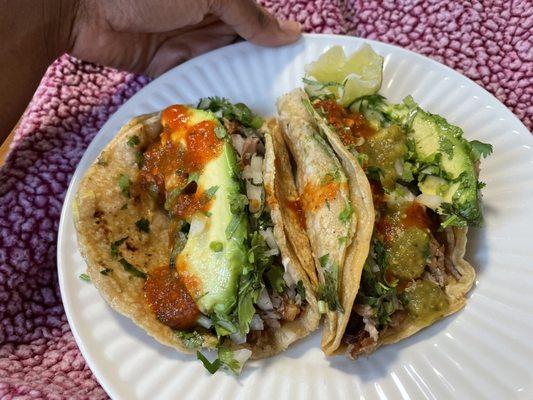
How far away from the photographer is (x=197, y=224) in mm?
2244

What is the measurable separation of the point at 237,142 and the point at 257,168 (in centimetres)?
20

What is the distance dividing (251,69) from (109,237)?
130 centimetres

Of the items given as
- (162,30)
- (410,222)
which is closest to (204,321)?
(410,222)

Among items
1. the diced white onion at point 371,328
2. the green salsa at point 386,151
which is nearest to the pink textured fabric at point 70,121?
the green salsa at point 386,151

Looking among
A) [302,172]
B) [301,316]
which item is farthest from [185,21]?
[301,316]

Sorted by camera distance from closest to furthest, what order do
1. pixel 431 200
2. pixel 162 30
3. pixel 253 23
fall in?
pixel 431 200
pixel 253 23
pixel 162 30

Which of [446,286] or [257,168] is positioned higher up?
[257,168]

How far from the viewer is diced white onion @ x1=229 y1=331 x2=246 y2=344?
87.9 inches

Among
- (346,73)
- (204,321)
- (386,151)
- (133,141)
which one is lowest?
(204,321)

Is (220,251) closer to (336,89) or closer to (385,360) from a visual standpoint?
(385,360)

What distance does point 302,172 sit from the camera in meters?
2.46

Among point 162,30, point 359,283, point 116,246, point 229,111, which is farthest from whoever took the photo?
point 162,30

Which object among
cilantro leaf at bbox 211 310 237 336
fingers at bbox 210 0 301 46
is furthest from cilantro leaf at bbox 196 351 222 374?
fingers at bbox 210 0 301 46

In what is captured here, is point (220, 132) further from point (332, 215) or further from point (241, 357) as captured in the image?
point (241, 357)
